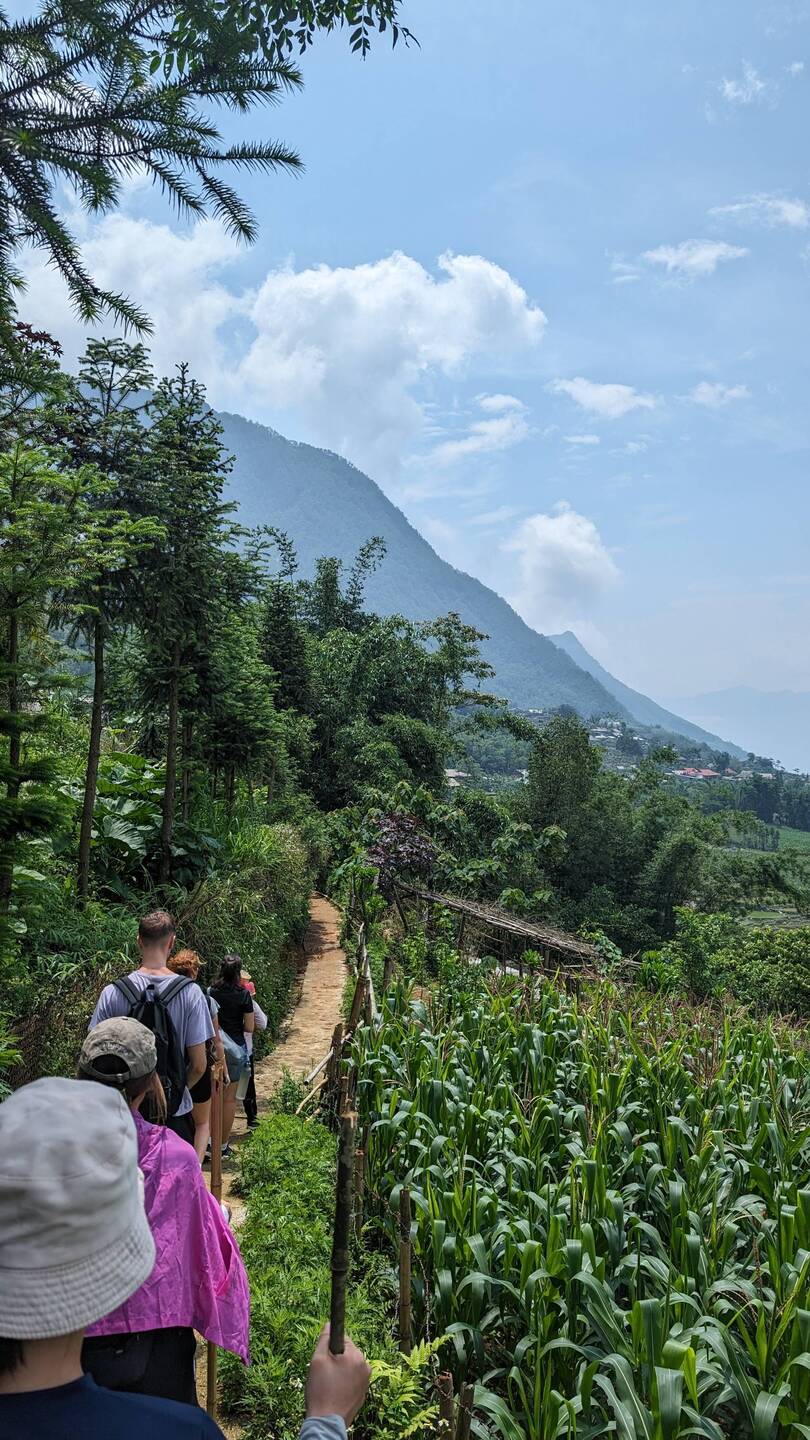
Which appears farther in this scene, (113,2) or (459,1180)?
(459,1180)

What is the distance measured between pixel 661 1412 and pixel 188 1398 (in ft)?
4.61

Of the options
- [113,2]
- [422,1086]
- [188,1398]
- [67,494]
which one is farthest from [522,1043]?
[113,2]

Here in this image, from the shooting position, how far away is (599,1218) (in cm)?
351

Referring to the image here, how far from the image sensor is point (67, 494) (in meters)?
5.72

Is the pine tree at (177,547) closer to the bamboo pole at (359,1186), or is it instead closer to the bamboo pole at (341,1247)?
the bamboo pole at (359,1186)

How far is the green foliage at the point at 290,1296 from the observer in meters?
3.01

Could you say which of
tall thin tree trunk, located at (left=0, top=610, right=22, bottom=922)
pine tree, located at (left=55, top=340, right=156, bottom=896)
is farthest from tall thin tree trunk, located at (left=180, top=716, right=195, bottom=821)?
tall thin tree trunk, located at (left=0, top=610, right=22, bottom=922)

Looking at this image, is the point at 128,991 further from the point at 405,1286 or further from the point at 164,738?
the point at 164,738

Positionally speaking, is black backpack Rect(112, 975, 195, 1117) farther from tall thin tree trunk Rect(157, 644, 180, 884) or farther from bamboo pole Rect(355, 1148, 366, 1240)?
tall thin tree trunk Rect(157, 644, 180, 884)

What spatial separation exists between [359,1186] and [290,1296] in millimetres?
895

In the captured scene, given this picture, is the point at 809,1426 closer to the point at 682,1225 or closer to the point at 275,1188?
the point at 682,1225

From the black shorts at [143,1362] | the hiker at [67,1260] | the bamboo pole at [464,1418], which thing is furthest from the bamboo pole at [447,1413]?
the hiker at [67,1260]

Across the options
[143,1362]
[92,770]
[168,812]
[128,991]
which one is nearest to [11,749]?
[128,991]

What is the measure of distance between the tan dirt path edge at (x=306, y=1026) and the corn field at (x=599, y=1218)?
90 cm
